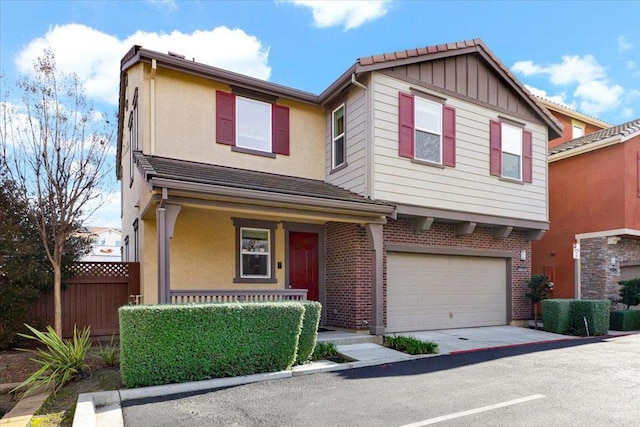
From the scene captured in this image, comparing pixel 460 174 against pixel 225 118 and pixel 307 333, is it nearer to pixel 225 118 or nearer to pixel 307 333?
pixel 225 118

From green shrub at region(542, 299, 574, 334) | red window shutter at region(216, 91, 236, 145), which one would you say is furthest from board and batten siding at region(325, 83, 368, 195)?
green shrub at region(542, 299, 574, 334)

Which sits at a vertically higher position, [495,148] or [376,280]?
[495,148]

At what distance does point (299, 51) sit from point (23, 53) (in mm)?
7886

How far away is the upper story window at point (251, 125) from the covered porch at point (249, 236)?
0.73 meters

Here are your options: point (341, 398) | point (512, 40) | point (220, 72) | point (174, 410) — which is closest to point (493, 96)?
point (512, 40)

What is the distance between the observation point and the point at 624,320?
13078 millimetres

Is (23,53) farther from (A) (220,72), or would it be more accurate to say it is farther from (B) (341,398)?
(B) (341,398)

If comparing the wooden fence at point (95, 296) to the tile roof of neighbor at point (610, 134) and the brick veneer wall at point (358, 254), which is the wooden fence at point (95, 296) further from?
the tile roof of neighbor at point (610, 134)

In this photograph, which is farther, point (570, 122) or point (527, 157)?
point (570, 122)

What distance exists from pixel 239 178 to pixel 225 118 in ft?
6.40

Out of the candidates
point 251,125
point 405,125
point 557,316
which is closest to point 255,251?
point 251,125

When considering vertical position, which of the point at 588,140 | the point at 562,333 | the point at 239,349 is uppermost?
the point at 588,140

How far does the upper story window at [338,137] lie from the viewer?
11.2 metres

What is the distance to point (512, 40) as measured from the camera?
44.7 ft
